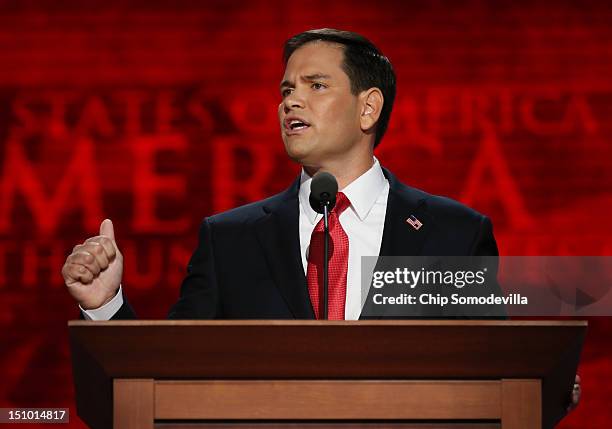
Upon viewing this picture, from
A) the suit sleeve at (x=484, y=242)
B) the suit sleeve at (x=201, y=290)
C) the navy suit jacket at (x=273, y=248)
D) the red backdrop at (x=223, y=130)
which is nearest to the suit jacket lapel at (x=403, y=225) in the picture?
the navy suit jacket at (x=273, y=248)

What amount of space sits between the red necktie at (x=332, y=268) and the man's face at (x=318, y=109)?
198mm

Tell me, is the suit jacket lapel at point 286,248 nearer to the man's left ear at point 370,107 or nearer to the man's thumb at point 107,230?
the man's left ear at point 370,107

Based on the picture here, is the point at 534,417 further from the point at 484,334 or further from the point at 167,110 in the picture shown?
the point at 167,110

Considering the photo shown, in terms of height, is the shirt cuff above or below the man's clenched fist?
below

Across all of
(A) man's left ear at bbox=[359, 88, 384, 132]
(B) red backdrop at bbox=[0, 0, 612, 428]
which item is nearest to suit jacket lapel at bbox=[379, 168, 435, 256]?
(A) man's left ear at bbox=[359, 88, 384, 132]

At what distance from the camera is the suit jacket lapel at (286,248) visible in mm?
1970

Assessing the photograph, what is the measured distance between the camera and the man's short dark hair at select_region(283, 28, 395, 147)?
2.37 m

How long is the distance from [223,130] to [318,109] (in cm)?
98

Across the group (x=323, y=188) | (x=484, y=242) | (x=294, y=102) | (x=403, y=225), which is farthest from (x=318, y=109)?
(x=323, y=188)

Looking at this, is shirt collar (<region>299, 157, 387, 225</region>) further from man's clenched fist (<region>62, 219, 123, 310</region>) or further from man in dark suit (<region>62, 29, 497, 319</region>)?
man's clenched fist (<region>62, 219, 123, 310</region>)

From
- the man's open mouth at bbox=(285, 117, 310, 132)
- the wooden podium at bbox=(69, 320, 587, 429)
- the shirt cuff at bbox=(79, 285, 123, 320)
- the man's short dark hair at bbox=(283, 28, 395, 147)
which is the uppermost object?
the man's short dark hair at bbox=(283, 28, 395, 147)

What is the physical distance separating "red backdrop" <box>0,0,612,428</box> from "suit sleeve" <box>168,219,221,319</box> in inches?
40.3

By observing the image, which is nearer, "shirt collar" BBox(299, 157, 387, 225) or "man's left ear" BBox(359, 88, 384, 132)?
"shirt collar" BBox(299, 157, 387, 225)

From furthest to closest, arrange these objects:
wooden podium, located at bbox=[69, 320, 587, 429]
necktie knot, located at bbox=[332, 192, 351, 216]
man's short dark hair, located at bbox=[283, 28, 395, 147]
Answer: man's short dark hair, located at bbox=[283, 28, 395, 147] < necktie knot, located at bbox=[332, 192, 351, 216] < wooden podium, located at bbox=[69, 320, 587, 429]
